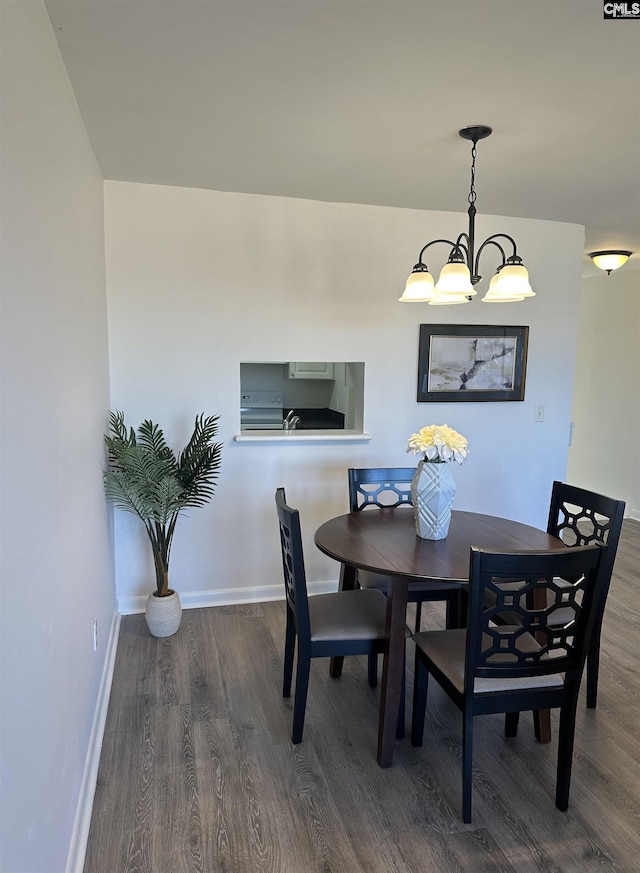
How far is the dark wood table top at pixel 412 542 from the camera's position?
2.06 metres

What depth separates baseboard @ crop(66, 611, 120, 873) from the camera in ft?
5.37

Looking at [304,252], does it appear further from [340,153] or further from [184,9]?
[184,9]

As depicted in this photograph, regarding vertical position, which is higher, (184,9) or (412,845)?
(184,9)

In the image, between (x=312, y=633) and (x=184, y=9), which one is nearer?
(x=184, y=9)

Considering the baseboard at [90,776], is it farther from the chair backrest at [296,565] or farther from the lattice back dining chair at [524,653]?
the lattice back dining chair at [524,653]

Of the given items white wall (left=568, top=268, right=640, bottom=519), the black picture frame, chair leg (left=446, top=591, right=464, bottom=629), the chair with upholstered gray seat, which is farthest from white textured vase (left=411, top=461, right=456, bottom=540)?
white wall (left=568, top=268, right=640, bottom=519)

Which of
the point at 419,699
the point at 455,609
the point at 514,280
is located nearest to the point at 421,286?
the point at 514,280

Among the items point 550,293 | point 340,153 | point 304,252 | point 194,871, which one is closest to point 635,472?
point 550,293

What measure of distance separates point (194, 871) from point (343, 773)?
0.61 meters

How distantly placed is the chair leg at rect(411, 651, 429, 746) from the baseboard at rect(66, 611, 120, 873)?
3.82 ft

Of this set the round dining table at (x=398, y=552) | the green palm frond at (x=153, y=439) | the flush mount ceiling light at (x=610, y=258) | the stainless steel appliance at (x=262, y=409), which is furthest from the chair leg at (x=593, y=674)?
the flush mount ceiling light at (x=610, y=258)

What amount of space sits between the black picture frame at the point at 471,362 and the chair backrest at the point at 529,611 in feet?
6.46

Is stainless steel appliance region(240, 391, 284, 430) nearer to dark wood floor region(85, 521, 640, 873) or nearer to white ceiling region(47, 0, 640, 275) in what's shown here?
white ceiling region(47, 0, 640, 275)

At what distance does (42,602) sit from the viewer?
136 cm
